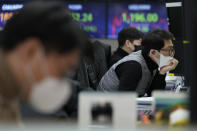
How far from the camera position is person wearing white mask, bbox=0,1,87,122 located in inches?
43.2

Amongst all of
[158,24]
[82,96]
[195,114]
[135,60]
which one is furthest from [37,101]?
[158,24]

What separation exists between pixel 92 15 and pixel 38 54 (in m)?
4.84

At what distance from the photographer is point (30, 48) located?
1097 millimetres

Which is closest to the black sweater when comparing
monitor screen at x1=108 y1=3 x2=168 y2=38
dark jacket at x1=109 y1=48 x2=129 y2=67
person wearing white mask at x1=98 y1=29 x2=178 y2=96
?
person wearing white mask at x1=98 y1=29 x2=178 y2=96

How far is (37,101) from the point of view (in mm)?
1125

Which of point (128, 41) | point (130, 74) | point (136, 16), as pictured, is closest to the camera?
point (130, 74)

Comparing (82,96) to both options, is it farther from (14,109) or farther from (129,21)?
(129,21)

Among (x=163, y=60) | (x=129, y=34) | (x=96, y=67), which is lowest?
(x=96, y=67)

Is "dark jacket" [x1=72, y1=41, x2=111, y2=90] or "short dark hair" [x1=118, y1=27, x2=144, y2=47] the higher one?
"short dark hair" [x1=118, y1=27, x2=144, y2=47]

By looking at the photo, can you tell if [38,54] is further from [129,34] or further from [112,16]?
[112,16]

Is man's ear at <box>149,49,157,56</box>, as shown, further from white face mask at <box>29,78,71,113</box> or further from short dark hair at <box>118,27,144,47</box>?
white face mask at <box>29,78,71,113</box>

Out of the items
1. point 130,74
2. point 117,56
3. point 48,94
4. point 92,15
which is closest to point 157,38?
point 130,74

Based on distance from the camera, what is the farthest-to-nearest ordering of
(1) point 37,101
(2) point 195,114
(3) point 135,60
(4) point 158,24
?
(4) point 158,24 → (3) point 135,60 → (1) point 37,101 → (2) point 195,114

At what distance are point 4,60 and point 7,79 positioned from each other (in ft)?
0.18
